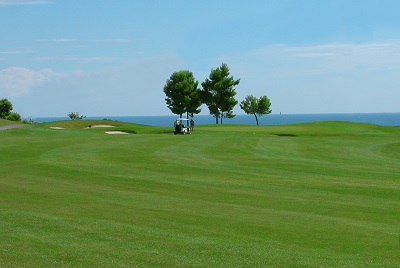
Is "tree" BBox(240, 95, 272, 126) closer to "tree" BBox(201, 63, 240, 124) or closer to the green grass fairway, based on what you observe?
"tree" BBox(201, 63, 240, 124)

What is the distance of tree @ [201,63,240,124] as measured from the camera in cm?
10881

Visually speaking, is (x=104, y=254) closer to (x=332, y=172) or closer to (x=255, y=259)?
(x=255, y=259)

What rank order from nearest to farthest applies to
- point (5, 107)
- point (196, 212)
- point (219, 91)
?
point (196, 212), point (219, 91), point (5, 107)

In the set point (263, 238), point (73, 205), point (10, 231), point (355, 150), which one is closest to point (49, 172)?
point (73, 205)

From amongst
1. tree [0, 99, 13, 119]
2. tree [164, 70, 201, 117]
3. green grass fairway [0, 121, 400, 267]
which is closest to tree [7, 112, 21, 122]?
tree [0, 99, 13, 119]

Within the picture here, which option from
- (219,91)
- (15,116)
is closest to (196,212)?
(219,91)

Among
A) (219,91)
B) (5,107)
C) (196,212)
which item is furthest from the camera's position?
(5,107)

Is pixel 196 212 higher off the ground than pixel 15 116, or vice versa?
pixel 15 116

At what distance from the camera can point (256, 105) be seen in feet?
440

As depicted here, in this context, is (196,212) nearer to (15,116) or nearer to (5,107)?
(15,116)

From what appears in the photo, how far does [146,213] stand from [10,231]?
131 inches

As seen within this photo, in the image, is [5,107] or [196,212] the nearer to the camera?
[196,212]

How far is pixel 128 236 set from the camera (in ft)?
35.4

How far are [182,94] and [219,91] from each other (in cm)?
688
